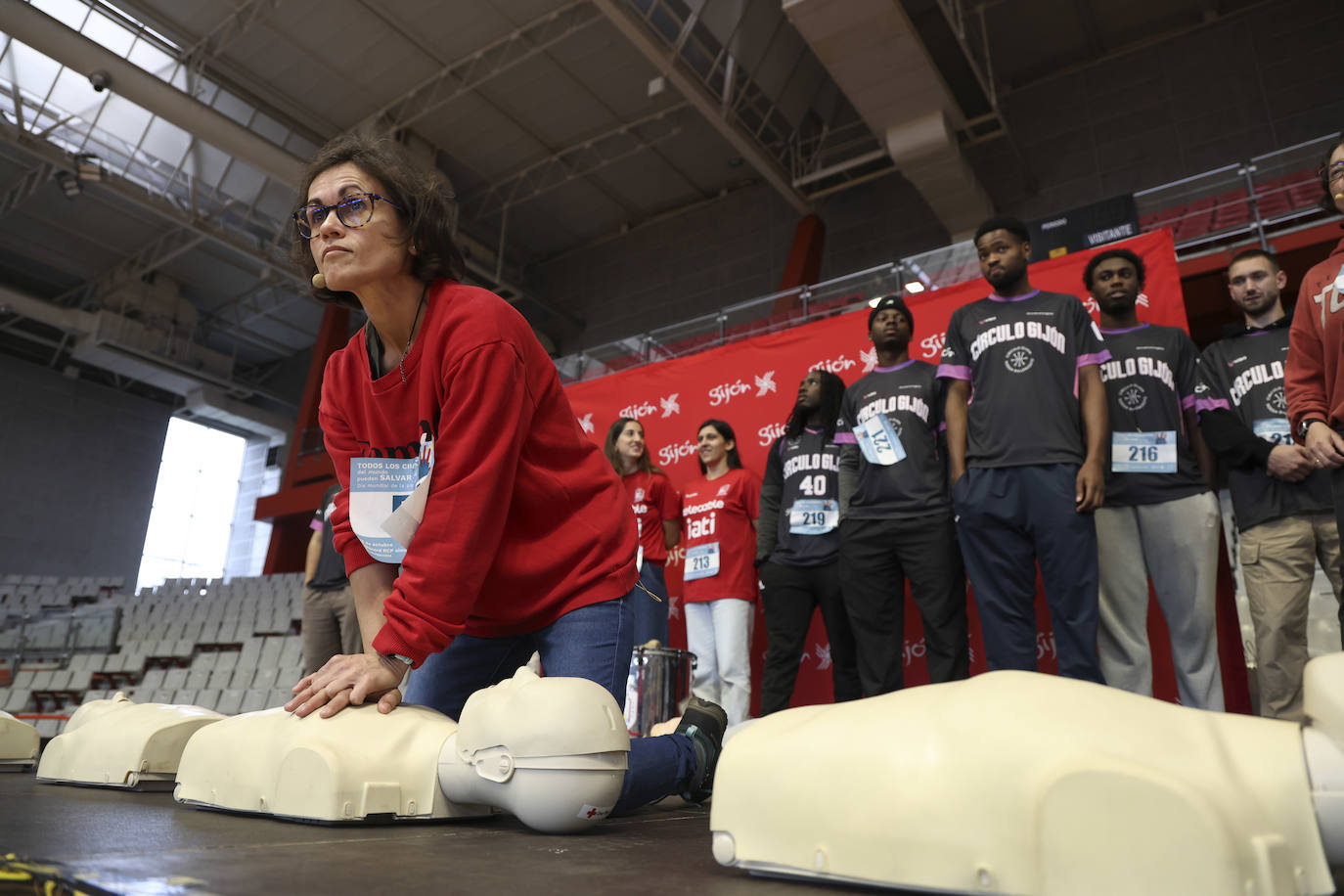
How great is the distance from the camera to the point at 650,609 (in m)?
1.49

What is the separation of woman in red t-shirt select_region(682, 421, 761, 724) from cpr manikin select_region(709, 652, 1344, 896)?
293 centimetres

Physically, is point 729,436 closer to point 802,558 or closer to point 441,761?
point 802,558

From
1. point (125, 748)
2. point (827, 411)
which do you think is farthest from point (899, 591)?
point (125, 748)

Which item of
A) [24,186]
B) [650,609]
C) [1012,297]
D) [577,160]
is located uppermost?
[577,160]

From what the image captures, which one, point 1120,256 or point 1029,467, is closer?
point 1029,467

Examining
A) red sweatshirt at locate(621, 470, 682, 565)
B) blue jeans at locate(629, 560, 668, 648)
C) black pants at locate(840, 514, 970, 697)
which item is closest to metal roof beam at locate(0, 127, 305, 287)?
red sweatshirt at locate(621, 470, 682, 565)

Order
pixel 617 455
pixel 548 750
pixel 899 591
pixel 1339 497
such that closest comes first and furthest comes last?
pixel 548 750
pixel 1339 497
pixel 899 591
pixel 617 455

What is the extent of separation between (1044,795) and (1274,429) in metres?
2.83

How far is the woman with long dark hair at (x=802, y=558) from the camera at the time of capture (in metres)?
3.25

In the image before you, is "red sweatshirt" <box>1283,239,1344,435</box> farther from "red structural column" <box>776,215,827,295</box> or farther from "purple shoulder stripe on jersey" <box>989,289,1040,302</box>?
"red structural column" <box>776,215,827,295</box>

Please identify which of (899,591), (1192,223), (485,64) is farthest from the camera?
(485,64)

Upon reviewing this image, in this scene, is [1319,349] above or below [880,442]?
below

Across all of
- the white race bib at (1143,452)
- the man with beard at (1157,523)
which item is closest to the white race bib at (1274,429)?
the man with beard at (1157,523)

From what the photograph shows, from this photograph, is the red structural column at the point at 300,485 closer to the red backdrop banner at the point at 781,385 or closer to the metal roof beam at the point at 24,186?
the metal roof beam at the point at 24,186
